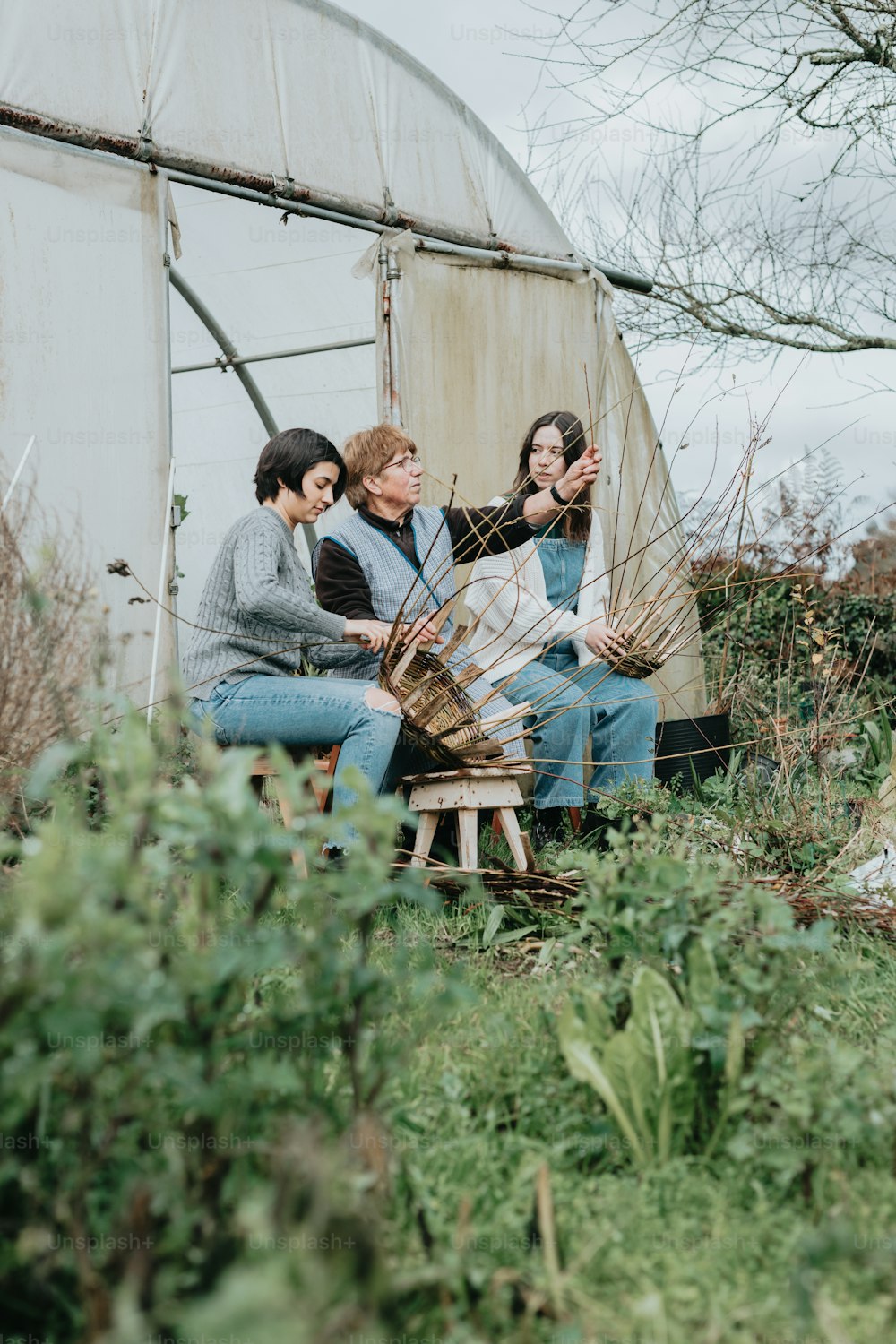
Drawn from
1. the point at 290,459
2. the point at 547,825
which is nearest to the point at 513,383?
the point at 290,459

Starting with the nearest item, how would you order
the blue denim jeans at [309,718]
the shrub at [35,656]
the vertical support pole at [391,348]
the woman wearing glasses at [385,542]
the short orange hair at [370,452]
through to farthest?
1. the shrub at [35,656]
2. the blue denim jeans at [309,718]
3. the woman wearing glasses at [385,542]
4. the short orange hair at [370,452]
5. the vertical support pole at [391,348]

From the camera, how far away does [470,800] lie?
3559 mm

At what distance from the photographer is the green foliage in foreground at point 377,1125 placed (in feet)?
3.79

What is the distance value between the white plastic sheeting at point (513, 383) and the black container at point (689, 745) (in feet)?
1.79

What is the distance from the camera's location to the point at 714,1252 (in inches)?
62.5

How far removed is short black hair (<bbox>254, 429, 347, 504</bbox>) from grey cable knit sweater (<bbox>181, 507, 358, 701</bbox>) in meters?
0.10

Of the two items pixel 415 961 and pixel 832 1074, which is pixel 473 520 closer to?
pixel 415 961

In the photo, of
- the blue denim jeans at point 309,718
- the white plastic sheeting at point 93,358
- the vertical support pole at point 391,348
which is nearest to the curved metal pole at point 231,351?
the vertical support pole at point 391,348

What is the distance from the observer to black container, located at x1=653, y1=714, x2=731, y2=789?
475 cm

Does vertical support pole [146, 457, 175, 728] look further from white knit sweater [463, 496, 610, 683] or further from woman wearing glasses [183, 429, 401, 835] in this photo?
white knit sweater [463, 496, 610, 683]

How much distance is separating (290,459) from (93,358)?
57.2 inches

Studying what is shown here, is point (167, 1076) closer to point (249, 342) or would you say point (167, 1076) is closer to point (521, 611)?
point (521, 611)

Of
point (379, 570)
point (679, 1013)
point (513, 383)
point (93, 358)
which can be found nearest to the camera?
point (679, 1013)

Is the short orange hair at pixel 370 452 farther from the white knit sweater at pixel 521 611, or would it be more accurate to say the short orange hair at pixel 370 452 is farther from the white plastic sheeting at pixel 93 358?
the white plastic sheeting at pixel 93 358
